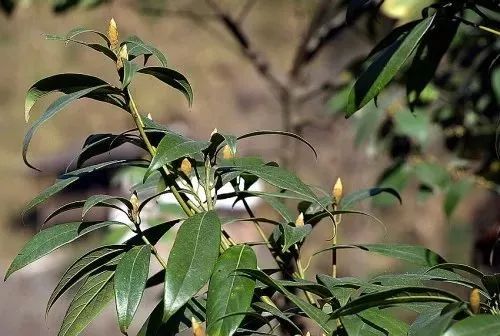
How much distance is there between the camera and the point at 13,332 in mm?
3559

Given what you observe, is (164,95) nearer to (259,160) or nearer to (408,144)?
(408,144)

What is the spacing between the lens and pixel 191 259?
1.80ft

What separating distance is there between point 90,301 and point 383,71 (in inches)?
11.7

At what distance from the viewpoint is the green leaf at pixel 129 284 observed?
548 mm

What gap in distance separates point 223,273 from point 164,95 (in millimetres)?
4645

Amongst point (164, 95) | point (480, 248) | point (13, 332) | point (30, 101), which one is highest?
point (30, 101)

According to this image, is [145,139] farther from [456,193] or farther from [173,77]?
[456,193]

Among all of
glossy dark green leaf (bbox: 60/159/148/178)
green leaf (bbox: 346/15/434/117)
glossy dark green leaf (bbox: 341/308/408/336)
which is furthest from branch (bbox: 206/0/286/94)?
glossy dark green leaf (bbox: 341/308/408/336)

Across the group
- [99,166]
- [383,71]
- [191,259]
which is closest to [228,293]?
[191,259]

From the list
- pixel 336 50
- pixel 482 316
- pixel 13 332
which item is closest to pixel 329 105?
pixel 482 316

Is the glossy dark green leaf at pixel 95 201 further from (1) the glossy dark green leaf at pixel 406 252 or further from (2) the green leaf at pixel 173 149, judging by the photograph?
(1) the glossy dark green leaf at pixel 406 252

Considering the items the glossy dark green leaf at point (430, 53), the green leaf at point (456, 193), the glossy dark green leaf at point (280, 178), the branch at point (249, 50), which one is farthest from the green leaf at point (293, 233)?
the branch at point (249, 50)

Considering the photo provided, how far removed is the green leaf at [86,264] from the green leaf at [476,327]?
256mm

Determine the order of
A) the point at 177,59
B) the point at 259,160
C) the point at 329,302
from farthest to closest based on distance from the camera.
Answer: the point at 177,59, the point at 259,160, the point at 329,302
